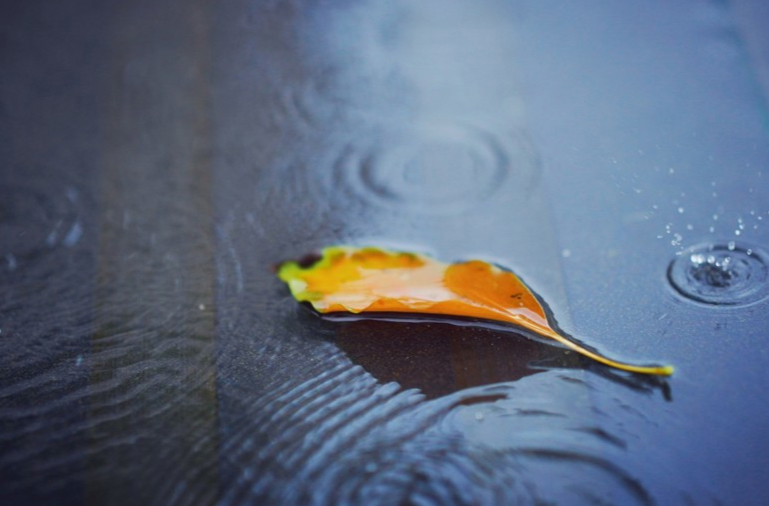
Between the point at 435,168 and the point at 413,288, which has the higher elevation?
the point at 435,168

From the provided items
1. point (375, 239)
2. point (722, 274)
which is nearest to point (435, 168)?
point (375, 239)

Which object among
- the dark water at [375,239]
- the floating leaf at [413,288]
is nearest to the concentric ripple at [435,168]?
the dark water at [375,239]

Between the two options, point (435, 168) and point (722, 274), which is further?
point (435, 168)

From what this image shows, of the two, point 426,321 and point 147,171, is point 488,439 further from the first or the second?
point 147,171

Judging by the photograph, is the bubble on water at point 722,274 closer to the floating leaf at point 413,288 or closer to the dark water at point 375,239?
the dark water at point 375,239

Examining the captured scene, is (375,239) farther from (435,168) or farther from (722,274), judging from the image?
(722,274)

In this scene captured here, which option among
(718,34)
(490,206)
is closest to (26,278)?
(490,206)

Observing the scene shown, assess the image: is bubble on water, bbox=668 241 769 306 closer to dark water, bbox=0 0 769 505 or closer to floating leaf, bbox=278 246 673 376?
dark water, bbox=0 0 769 505
